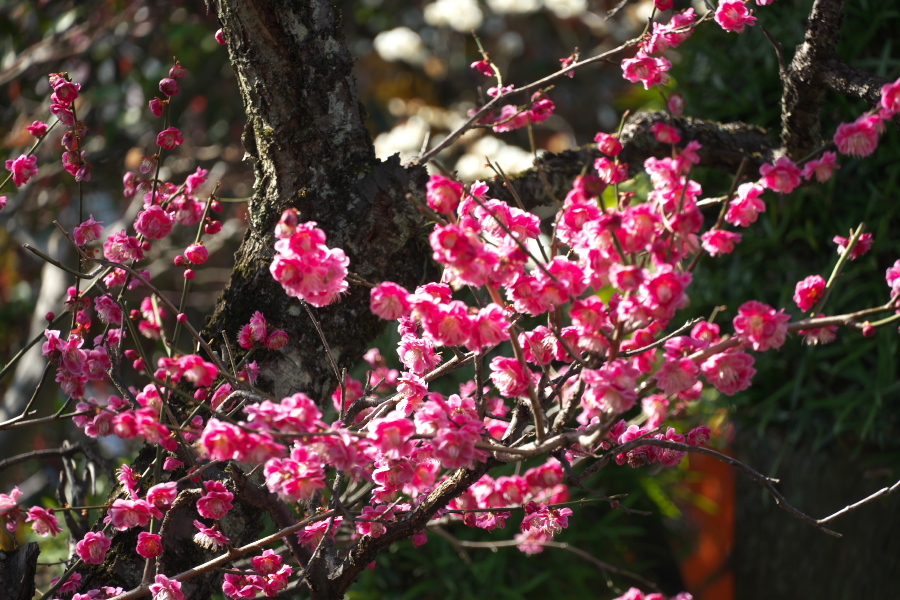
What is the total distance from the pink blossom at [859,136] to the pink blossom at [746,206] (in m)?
0.12

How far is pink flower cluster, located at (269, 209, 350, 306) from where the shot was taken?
3.10 feet

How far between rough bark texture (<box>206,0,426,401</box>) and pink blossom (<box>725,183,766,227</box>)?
2.13ft

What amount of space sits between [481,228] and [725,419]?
196 centimetres

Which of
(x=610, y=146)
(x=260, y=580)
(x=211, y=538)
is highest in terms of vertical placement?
(x=610, y=146)

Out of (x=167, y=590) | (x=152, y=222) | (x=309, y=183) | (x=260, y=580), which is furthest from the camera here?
(x=309, y=183)

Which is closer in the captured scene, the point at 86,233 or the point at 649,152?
the point at 86,233

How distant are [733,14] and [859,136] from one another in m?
0.46

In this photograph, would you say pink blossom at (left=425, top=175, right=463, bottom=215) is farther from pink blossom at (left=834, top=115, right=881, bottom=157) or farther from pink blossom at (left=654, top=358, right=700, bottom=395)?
pink blossom at (left=834, top=115, right=881, bottom=157)

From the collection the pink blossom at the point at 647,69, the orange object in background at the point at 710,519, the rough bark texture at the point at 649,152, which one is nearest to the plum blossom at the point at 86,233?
the rough bark texture at the point at 649,152

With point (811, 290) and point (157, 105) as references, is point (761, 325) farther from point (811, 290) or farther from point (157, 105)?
point (157, 105)

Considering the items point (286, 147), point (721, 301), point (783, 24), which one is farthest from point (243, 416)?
point (783, 24)

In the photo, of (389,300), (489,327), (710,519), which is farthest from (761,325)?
(710,519)

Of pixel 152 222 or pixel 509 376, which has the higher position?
pixel 152 222

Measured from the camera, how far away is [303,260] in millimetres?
961
